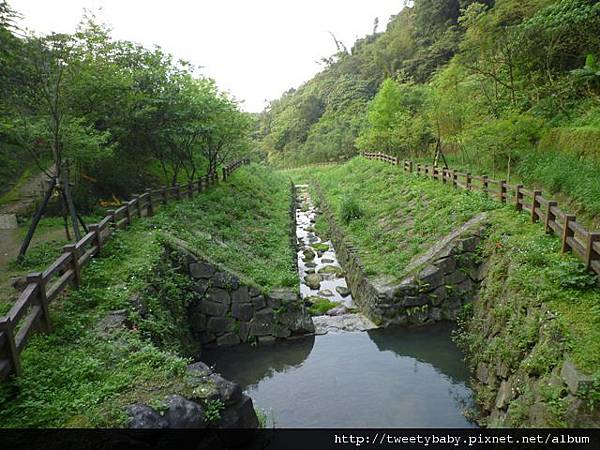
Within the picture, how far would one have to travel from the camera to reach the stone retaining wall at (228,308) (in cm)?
1101

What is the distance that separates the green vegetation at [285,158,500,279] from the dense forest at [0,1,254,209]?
8605 mm

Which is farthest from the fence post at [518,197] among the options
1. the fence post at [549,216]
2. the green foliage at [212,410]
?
the green foliage at [212,410]

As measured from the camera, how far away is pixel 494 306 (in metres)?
9.05

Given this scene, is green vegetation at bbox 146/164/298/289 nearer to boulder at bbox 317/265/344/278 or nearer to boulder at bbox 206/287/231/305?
boulder at bbox 206/287/231/305

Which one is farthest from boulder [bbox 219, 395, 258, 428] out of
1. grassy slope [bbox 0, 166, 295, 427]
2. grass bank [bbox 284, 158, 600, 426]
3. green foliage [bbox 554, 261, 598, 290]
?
green foliage [bbox 554, 261, 598, 290]

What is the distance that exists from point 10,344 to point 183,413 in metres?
2.60

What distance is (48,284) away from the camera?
9000 millimetres

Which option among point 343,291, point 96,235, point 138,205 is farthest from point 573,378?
point 138,205

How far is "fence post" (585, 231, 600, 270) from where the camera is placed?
6.94m

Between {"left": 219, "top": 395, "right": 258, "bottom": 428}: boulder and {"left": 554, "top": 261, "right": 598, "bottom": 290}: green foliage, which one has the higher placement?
{"left": 554, "top": 261, "right": 598, "bottom": 290}: green foliage

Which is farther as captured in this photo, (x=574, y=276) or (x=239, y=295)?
(x=239, y=295)

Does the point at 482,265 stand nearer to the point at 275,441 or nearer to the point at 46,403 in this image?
the point at 275,441

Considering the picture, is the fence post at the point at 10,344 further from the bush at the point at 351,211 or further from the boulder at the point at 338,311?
the bush at the point at 351,211

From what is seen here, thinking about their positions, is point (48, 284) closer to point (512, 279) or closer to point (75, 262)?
point (75, 262)
